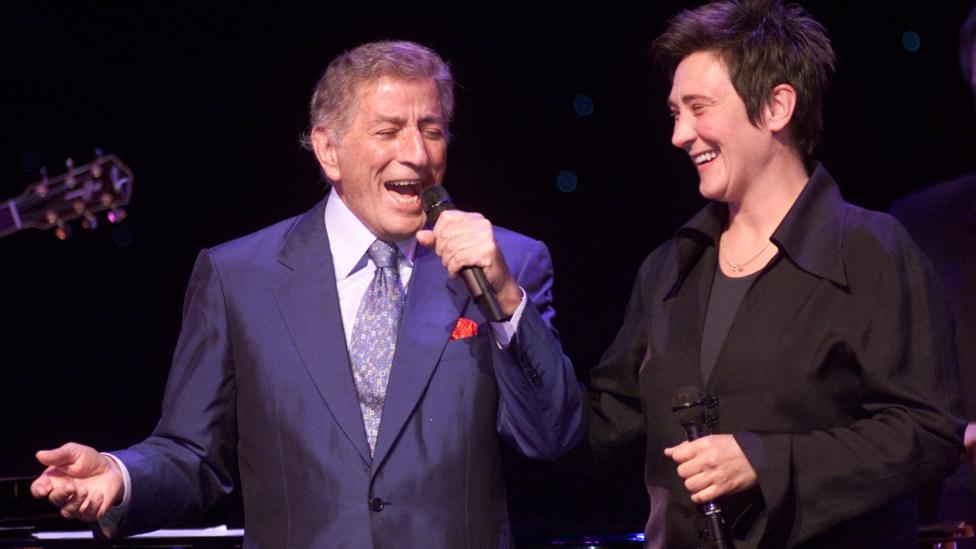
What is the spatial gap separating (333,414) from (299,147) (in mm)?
2034

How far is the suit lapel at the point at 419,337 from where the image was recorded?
240 cm

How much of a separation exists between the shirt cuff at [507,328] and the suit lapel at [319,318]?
31 cm

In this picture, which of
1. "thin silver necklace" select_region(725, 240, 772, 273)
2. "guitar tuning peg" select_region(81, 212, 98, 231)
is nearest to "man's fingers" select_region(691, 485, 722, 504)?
"thin silver necklace" select_region(725, 240, 772, 273)

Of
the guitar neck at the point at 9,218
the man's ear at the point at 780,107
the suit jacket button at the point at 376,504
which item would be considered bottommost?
the suit jacket button at the point at 376,504

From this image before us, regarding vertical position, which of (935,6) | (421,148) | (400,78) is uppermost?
(935,6)

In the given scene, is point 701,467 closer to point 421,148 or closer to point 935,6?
point 421,148

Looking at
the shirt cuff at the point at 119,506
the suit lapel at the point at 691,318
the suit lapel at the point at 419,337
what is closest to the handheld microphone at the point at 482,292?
the suit lapel at the point at 419,337

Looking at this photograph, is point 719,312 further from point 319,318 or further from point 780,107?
point 319,318

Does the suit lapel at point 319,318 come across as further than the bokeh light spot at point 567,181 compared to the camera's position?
No

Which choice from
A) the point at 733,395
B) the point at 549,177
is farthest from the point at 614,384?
the point at 549,177

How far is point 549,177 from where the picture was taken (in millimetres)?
4195

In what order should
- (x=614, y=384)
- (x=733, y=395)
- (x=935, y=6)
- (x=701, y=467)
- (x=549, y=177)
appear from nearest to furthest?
1. (x=701, y=467)
2. (x=733, y=395)
3. (x=614, y=384)
4. (x=935, y=6)
5. (x=549, y=177)

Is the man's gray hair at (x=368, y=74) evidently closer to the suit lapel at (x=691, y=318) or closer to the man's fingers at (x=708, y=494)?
the suit lapel at (x=691, y=318)

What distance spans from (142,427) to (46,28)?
1477 millimetres
